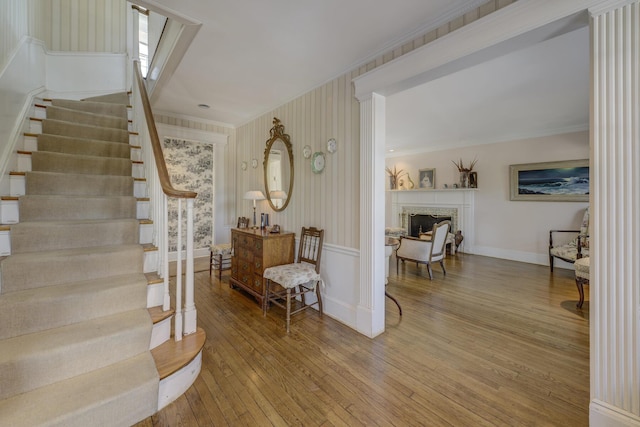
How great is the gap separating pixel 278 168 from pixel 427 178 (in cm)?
462

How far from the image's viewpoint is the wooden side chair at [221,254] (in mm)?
4003

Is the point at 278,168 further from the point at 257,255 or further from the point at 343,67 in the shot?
the point at 343,67

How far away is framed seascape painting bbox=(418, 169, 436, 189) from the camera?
22.2 feet

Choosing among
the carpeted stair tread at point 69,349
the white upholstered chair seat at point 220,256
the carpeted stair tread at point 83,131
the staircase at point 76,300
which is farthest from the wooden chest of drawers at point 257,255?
the carpeted stair tread at point 83,131

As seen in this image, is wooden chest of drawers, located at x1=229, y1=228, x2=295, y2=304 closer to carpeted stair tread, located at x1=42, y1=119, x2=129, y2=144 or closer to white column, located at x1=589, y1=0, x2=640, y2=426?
carpeted stair tread, located at x1=42, y1=119, x2=129, y2=144

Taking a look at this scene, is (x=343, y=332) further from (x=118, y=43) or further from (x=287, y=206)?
(x=118, y=43)

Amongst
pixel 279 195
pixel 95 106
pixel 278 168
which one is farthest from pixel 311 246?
pixel 95 106

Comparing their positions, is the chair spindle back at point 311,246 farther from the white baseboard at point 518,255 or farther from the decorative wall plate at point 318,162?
the white baseboard at point 518,255

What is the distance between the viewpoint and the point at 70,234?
6.57 feet

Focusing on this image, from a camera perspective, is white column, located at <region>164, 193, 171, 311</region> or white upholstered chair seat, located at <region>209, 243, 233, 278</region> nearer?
white column, located at <region>164, 193, 171, 311</region>

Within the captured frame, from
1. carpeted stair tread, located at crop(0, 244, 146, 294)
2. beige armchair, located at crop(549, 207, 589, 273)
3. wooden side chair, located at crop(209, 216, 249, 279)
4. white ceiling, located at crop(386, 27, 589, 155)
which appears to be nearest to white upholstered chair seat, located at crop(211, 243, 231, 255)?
wooden side chair, located at crop(209, 216, 249, 279)

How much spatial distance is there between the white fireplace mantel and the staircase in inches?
241

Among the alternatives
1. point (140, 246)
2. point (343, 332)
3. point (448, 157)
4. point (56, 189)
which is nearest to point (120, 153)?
point (56, 189)

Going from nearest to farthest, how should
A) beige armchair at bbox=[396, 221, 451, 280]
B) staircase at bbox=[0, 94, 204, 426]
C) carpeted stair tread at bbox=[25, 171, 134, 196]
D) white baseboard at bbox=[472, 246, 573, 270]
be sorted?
staircase at bbox=[0, 94, 204, 426] < carpeted stair tread at bbox=[25, 171, 134, 196] < beige armchair at bbox=[396, 221, 451, 280] < white baseboard at bbox=[472, 246, 573, 270]
